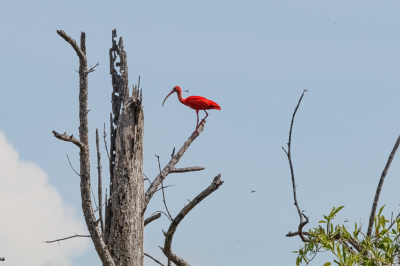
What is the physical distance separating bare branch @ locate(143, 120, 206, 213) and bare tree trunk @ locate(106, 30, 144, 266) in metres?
0.29

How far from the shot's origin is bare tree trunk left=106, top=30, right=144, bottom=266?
6418mm

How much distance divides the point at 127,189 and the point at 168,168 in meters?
1.12

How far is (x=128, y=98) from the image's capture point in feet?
22.5

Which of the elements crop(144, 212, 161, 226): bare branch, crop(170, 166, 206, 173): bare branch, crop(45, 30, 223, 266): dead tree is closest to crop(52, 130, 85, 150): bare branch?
crop(45, 30, 223, 266): dead tree

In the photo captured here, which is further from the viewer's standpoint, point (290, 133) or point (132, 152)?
point (132, 152)

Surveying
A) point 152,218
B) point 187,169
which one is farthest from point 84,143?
point 187,169

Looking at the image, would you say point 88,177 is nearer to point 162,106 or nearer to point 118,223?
point 118,223

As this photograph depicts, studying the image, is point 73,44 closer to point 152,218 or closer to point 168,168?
point 168,168

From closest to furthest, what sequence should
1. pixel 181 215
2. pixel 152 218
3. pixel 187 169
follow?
pixel 181 215
pixel 152 218
pixel 187 169

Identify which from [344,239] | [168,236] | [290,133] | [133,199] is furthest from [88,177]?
[344,239]

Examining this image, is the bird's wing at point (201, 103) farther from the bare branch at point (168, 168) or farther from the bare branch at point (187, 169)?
the bare branch at point (187, 169)

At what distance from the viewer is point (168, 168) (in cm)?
753

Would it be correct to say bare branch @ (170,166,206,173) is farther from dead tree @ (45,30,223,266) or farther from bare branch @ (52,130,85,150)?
bare branch @ (52,130,85,150)

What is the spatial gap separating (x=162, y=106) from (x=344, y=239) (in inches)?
221
